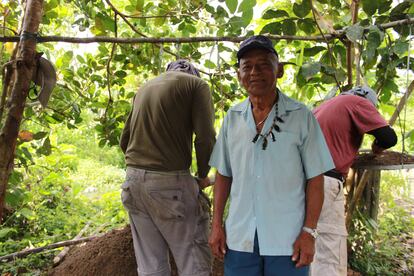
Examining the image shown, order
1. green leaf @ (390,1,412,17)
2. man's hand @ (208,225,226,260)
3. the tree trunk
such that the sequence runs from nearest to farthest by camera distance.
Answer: the tree trunk, man's hand @ (208,225,226,260), green leaf @ (390,1,412,17)

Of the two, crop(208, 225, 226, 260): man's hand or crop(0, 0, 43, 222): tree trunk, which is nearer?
crop(0, 0, 43, 222): tree trunk

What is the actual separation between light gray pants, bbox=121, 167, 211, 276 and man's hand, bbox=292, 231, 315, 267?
82 centimetres

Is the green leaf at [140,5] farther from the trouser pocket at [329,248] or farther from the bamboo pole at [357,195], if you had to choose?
the bamboo pole at [357,195]

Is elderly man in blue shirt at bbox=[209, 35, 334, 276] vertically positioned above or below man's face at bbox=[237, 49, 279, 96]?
below

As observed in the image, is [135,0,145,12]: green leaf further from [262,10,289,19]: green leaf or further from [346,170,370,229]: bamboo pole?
[346,170,370,229]: bamboo pole

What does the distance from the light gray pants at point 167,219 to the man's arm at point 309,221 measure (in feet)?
2.69

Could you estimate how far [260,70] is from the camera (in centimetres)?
150

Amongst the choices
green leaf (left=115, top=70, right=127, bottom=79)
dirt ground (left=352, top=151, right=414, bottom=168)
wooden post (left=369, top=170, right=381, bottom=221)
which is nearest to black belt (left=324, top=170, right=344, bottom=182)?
dirt ground (left=352, top=151, right=414, bottom=168)

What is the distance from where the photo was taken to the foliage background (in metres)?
2.04

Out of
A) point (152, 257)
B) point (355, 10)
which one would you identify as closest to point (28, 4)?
point (152, 257)

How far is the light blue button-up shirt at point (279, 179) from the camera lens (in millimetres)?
1452

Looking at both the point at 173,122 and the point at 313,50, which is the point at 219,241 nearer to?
the point at 173,122

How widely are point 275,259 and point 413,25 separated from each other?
1382mm

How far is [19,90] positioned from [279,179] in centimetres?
110
